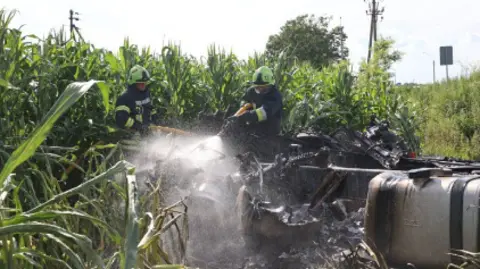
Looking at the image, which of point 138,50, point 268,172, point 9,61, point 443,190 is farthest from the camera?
point 138,50

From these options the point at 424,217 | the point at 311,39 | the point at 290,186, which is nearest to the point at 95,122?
the point at 290,186

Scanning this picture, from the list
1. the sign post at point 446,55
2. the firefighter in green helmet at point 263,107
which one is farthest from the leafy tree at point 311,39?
the firefighter in green helmet at point 263,107

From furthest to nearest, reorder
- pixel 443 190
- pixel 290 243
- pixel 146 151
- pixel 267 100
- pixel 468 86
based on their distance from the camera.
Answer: pixel 468 86
pixel 267 100
pixel 146 151
pixel 290 243
pixel 443 190

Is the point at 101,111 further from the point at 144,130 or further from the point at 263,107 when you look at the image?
the point at 263,107

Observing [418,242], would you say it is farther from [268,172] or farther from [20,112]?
[20,112]

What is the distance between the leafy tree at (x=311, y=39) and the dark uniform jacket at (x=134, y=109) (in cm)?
3286

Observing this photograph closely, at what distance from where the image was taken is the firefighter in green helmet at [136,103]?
7219 mm

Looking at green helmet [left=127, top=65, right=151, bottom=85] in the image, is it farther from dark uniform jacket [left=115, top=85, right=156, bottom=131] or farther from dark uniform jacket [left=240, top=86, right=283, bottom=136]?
dark uniform jacket [left=240, top=86, right=283, bottom=136]

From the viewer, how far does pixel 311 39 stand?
42.0m

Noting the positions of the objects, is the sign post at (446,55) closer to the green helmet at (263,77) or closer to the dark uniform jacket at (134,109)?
the green helmet at (263,77)

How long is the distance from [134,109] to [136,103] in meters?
0.14

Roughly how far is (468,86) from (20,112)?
17.8m

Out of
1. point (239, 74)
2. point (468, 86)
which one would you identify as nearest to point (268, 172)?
point (239, 74)

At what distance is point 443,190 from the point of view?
298cm
